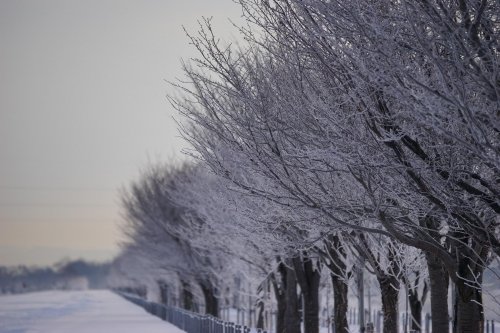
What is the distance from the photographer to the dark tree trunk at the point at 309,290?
23.8 meters

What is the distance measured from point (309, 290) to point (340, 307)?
4.92 feet

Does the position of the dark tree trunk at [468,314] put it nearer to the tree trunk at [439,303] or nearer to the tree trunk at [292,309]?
the tree trunk at [439,303]

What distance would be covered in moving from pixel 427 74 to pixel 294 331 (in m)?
16.3

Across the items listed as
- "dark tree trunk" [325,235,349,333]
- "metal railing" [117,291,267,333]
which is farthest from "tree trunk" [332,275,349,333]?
"metal railing" [117,291,267,333]

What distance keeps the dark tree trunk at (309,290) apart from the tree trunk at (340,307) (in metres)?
0.89

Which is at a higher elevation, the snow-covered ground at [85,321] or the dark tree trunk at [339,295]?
the dark tree trunk at [339,295]

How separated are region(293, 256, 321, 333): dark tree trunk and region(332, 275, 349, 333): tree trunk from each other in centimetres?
89

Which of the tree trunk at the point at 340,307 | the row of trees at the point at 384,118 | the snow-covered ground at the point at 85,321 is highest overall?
the row of trees at the point at 384,118

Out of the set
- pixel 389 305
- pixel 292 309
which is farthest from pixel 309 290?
pixel 389 305

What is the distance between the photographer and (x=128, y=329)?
133ft

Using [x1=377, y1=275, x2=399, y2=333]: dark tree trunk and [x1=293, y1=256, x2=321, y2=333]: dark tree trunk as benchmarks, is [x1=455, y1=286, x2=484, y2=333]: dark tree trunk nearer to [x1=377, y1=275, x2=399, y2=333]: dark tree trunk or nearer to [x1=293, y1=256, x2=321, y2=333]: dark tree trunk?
[x1=377, y1=275, x2=399, y2=333]: dark tree trunk

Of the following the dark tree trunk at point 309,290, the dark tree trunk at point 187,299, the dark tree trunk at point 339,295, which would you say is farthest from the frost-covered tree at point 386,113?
the dark tree trunk at point 187,299

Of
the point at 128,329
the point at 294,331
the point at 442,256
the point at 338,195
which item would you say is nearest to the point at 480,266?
the point at 442,256

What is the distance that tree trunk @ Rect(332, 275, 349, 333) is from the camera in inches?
878
